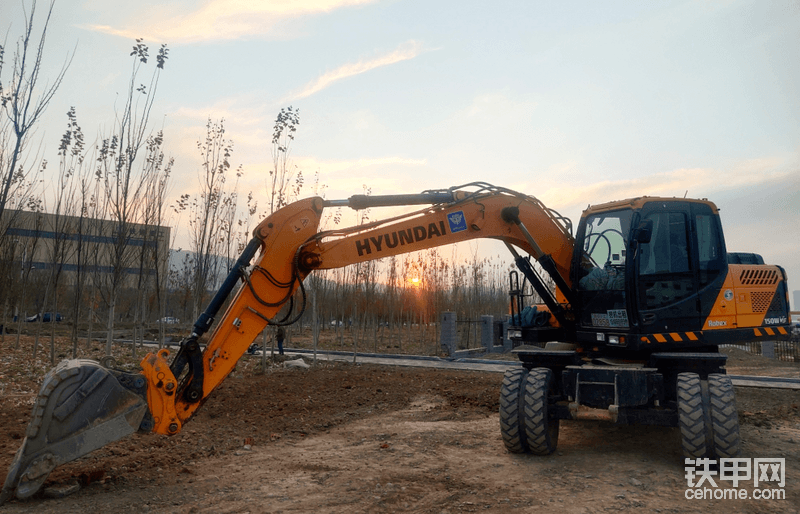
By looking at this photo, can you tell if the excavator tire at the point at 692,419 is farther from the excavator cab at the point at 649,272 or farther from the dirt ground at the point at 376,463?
the excavator cab at the point at 649,272

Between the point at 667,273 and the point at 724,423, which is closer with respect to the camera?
the point at 724,423

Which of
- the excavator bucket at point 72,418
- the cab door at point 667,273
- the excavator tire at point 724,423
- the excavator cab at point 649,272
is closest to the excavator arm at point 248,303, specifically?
the excavator bucket at point 72,418

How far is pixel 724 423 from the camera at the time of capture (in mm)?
5668

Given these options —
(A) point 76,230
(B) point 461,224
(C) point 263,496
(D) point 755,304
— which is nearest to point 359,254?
(B) point 461,224

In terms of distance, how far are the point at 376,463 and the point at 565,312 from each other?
3.31 m

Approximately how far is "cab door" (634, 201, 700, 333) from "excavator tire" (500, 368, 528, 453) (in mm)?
1679

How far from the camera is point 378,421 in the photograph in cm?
877

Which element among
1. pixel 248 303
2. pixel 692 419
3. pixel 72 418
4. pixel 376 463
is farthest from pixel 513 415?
pixel 72 418

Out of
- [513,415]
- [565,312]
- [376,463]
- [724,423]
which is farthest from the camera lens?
[565,312]

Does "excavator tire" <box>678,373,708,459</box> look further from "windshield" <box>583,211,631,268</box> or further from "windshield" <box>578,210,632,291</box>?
"windshield" <box>583,211,631,268</box>

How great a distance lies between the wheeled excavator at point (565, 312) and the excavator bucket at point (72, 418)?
0.02m

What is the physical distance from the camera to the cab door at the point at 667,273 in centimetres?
646

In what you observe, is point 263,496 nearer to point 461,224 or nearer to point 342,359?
point 461,224

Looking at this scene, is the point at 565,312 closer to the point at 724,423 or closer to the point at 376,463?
the point at 724,423
